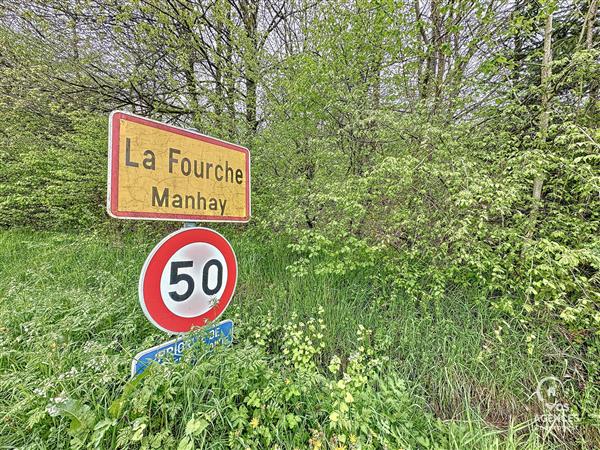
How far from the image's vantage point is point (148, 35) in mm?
3938

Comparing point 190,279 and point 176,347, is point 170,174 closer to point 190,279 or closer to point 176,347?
point 190,279

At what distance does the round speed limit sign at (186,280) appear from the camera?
1.09 metres

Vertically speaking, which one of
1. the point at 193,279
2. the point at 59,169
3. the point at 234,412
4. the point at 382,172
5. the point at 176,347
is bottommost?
the point at 234,412

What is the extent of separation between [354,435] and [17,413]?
1.63 m

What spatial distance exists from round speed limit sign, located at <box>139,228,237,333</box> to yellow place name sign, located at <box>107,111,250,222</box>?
5.0 inches

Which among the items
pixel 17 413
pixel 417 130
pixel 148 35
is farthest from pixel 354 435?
pixel 148 35

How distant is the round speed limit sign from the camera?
43.0 inches

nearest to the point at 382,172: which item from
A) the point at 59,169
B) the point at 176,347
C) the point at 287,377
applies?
the point at 287,377

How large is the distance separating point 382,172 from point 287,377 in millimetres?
1884

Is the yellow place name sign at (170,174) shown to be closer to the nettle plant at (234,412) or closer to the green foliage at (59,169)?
the nettle plant at (234,412)

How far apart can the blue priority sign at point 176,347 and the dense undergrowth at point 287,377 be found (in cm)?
8

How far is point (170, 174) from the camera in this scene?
3.66 feet

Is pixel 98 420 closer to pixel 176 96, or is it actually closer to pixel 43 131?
pixel 176 96

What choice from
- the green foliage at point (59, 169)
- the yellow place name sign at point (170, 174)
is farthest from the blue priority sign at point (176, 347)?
the green foliage at point (59, 169)
